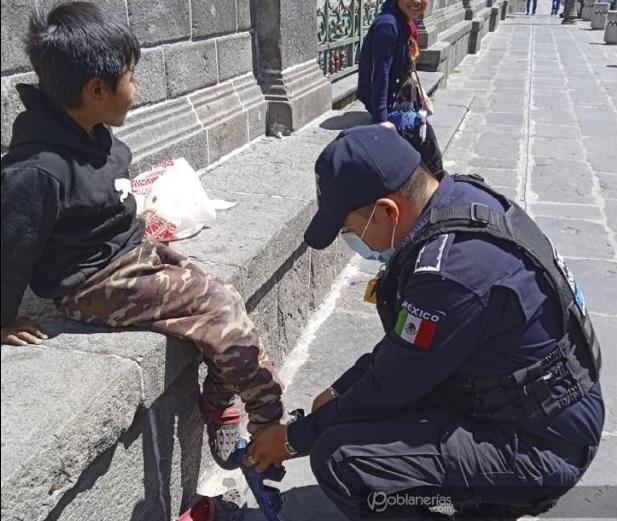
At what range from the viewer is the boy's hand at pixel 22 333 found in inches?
→ 76.4

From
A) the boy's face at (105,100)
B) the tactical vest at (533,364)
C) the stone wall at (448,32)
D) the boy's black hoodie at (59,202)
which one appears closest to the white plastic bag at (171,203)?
the boy's black hoodie at (59,202)

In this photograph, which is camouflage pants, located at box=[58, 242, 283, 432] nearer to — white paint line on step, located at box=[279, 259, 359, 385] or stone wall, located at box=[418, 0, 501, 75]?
white paint line on step, located at box=[279, 259, 359, 385]

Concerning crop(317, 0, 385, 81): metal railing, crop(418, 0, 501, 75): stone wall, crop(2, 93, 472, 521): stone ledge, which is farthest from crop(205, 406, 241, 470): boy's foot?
crop(418, 0, 501, 75): stone wall

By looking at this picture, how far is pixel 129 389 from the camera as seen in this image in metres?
1.86

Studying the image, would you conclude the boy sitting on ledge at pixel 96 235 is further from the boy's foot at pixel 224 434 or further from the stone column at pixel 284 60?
the stone column at pixel 284 60

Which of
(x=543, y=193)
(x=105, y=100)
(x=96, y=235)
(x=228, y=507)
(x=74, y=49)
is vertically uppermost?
(x=74, y=49)

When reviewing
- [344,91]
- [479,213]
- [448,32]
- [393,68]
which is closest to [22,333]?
[479,213]

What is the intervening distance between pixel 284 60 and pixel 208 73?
83 centimetres

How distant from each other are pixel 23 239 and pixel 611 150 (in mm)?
6828

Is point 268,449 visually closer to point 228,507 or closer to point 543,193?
point 228,507

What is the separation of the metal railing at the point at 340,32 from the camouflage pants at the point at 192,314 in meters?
4.32

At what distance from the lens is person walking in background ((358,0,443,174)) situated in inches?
195

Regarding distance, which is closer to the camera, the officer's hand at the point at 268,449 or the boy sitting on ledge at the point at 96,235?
the boy sitting on ledge at the point at 96,235

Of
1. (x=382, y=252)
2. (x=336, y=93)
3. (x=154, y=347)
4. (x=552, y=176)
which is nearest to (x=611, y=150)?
(x=552, y=176)
